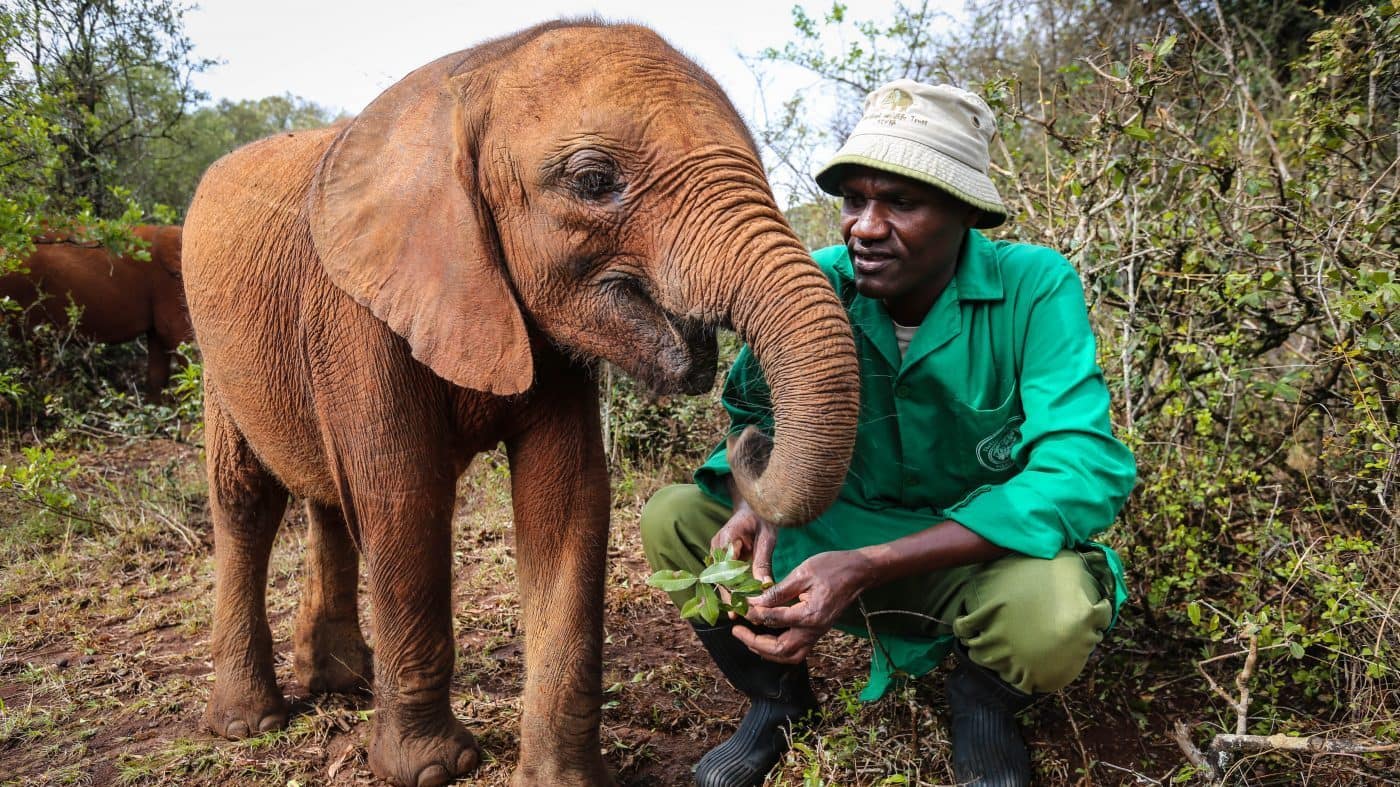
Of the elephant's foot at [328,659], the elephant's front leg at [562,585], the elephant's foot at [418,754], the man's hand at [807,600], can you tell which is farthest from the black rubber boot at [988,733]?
the elephant's foot at [328,659]

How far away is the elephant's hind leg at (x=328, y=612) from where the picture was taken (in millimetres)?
4152

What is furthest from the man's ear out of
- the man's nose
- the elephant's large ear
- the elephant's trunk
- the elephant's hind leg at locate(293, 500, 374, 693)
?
the elephant's hind leg at locate(293, 500, 374, 693)

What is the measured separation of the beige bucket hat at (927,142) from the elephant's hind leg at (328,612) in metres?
2.60

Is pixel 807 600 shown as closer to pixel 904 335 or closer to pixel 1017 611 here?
pixel 1017 611

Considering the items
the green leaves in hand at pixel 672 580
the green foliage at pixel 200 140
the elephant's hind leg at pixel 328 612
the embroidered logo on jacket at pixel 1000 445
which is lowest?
the elephant's hind leg at pixel 328 612

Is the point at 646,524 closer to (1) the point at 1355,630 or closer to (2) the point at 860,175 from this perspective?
(2) the point at 860,175

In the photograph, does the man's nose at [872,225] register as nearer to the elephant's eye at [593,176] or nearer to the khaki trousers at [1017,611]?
the elephant's eye at [593,176]

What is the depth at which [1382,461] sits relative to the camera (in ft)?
11.3

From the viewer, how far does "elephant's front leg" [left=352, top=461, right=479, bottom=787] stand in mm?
2986

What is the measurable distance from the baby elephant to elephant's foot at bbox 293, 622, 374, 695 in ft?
18.5

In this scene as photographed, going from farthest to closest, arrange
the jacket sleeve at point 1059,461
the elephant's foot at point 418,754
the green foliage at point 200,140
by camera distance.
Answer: the green foliage at point 200,140, the elephant's foot at point 418,754, the jacket sleeve at point 1059,461

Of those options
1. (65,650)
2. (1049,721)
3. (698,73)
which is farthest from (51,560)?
(1049,721)

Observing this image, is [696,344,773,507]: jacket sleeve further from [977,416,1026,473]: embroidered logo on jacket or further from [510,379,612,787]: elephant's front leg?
[977,416,1026,473]: embroidered logo on jacket

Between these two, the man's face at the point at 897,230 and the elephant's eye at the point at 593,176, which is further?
the man's face at the point at 897,230
